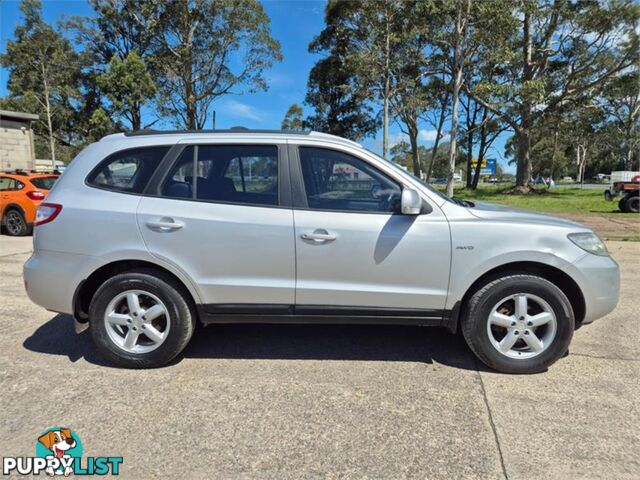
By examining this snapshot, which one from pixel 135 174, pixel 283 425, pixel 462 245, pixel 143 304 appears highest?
pixel 135 174

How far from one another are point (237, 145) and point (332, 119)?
3113 centimetres

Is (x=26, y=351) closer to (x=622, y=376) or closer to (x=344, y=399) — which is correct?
(x=344, y=399)

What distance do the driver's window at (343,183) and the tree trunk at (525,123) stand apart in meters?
23.1

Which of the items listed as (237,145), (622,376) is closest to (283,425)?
(237,145)

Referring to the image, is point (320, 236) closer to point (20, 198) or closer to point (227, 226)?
point (227, 226)

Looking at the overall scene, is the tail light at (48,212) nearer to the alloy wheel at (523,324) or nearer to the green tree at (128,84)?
the alloy wheel at (523,324)

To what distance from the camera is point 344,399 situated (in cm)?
298

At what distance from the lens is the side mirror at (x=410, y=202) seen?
3.07m

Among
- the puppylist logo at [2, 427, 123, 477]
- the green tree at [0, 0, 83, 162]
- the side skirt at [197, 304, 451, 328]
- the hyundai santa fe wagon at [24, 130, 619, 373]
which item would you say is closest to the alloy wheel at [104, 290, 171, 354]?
the hyundai santa fe wagon at [24, 130, 619, 373]

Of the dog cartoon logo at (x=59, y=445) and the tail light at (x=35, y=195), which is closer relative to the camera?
the dog cartoon logo at (x=59, y=445)

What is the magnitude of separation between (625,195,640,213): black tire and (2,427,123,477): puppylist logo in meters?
17.6

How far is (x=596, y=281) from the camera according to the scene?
10.6ft

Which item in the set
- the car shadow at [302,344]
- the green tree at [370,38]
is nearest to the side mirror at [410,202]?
the car shadow at [302,344]

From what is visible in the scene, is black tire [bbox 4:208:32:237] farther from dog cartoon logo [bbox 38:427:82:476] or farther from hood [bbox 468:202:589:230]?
hood [bbox 468:202:589:230]
